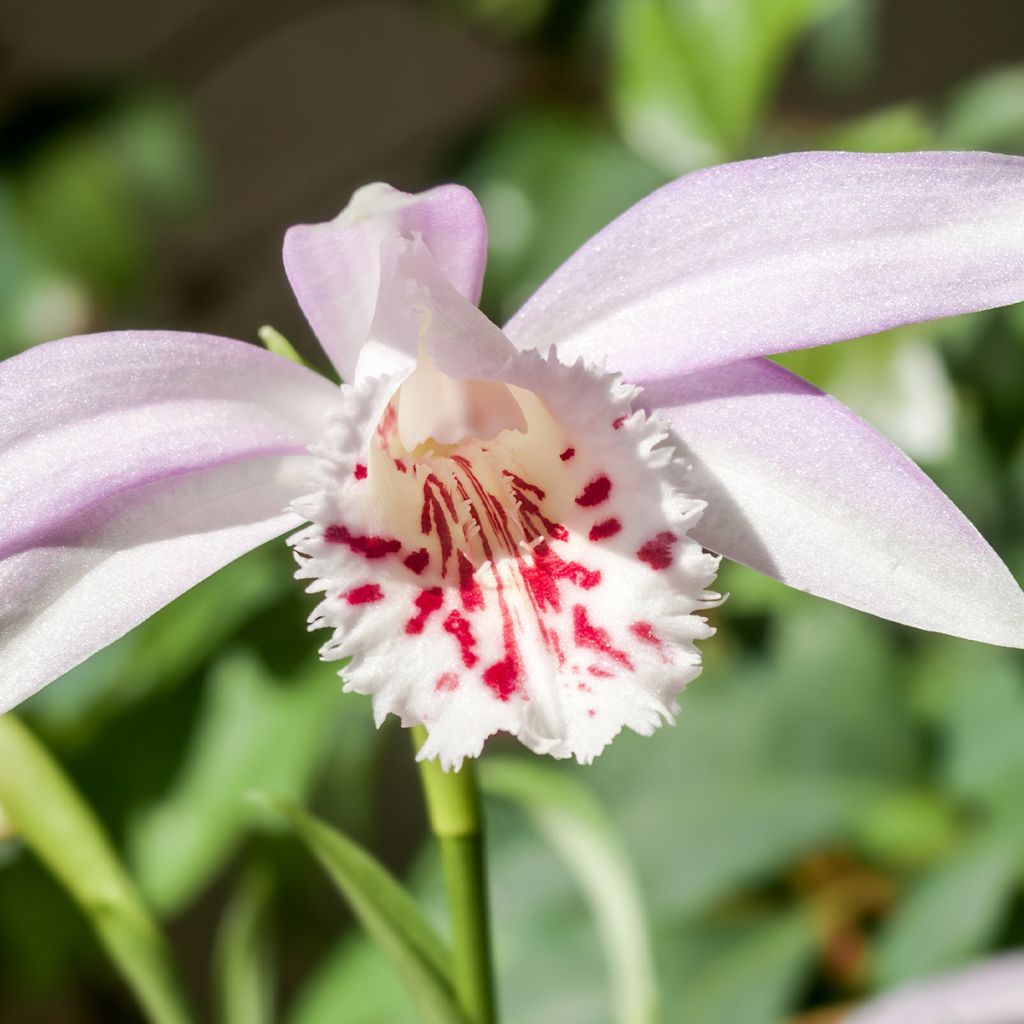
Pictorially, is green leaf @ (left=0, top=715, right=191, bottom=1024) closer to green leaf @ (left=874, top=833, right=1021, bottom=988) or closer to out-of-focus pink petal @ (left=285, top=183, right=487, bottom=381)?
out-of-focus pink petal @ (left=285, top=183, right=487, bottom=381)

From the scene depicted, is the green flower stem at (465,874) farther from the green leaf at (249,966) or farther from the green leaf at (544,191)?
the green leaf at (544,191)

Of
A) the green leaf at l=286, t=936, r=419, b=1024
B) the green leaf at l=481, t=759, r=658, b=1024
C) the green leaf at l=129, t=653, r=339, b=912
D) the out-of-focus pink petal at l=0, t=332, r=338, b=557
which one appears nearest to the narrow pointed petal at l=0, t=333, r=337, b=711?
the out-of-focus pink petal at l=0, t=332, r=338, b=557

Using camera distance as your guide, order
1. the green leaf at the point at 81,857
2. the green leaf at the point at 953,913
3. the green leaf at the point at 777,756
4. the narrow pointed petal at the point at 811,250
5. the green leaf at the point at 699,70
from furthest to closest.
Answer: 1. the green leaf at the point at 699,70
2. the green leaf at the point at 777,756
3. the green leaf at the point at 953,913
4. the green leaf at the point at 81,857
5. the narrow pointed petal at the point at 811,250

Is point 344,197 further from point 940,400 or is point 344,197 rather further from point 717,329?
point 717,329

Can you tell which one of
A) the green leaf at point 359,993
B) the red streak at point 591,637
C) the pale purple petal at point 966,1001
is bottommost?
the pale purple petal at point 966,1001

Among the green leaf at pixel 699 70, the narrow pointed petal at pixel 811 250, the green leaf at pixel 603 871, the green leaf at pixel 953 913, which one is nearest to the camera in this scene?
the narrow pointed petal at pixel 811 250

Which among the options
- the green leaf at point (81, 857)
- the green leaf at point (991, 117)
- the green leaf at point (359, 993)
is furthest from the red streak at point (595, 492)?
the green leaf at point (991, 117)

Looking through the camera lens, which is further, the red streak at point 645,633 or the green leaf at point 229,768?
the green leaf at point 229,768
